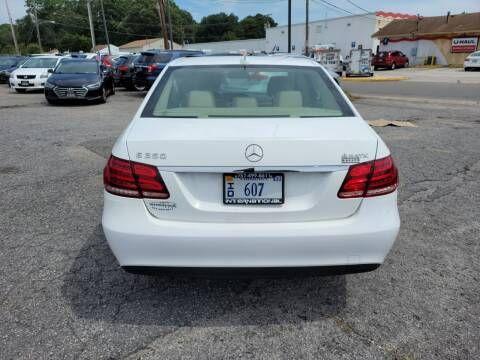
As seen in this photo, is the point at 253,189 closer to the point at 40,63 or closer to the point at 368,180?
the point at 368,180

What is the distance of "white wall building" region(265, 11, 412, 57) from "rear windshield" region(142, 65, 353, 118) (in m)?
47.1

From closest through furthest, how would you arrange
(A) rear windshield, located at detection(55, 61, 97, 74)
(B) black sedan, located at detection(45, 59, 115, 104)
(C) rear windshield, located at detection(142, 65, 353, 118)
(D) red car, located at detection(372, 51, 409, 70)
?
(C) rear windshield, located at detection(142, 65, 353, 118) < (B) black sedan, located at detection(45, 59, 115, 104) < (A) rear windshield, located at detection(55, 61, 97, 74) < (D) red car, located at detection(372, 51, 409, 70)

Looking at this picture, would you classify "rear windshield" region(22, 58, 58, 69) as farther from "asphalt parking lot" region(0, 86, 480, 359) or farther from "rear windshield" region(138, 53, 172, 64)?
"asphalt parking lot" region(0, 86, 480, 359)

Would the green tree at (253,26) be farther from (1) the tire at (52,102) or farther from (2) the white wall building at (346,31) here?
(1) the tire at (52,102)

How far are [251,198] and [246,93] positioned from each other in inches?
48.9

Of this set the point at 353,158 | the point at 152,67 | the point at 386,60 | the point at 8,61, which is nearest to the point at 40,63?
the point at 152,67

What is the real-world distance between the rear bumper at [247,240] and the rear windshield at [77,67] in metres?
13.8

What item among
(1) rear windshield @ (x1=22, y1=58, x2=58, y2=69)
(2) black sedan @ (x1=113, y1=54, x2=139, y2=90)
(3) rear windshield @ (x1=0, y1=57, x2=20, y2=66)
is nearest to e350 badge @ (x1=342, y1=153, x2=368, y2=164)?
(2) black sedan @ (x1=113, y1=54, x2=139, y2=90)

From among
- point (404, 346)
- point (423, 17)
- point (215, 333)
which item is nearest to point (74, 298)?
point (215, 333)

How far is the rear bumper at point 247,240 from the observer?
8.05 feet

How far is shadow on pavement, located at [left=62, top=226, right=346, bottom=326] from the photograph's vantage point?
2.86 meters

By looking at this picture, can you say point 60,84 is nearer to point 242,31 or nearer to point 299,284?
point 299,284

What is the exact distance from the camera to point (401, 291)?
315 centimetres

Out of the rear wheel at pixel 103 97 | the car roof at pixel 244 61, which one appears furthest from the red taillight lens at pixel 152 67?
the car roof at pixel 244 61
